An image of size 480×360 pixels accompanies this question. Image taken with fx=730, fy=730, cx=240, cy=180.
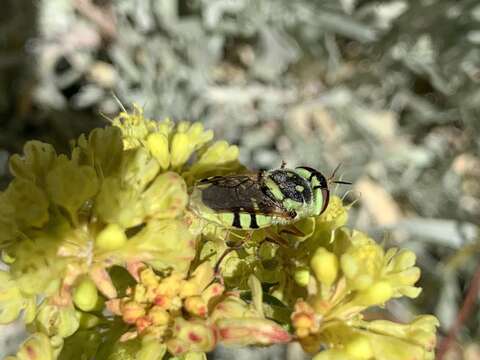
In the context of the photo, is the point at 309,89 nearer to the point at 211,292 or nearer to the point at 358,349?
the point at 211,292

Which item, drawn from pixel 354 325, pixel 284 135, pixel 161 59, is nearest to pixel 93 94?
pixel 161 59

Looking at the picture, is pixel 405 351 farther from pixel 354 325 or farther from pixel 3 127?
pixel 3 127

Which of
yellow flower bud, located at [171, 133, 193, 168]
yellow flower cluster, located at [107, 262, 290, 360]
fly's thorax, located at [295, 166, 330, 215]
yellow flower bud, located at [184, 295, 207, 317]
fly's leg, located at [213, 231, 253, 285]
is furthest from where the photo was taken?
yellow flower bud, located at [171, 133, 193, 168]

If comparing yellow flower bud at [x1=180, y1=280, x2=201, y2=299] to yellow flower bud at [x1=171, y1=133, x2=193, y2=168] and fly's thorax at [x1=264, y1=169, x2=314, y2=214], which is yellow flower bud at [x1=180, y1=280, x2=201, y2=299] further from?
yellow flower bud at [x1=171, y1=133, x2=193, y2=168]

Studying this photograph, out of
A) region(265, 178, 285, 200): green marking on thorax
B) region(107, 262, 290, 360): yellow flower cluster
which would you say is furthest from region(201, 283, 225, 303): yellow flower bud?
region(265, 178, 285, 200): green marking on thorax

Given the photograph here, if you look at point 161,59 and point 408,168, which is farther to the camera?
point 408,168

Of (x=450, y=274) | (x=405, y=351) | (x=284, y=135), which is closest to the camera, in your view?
(x=405, y=351)

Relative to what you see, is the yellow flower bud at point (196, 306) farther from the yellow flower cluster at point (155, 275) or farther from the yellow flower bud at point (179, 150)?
the yellow flower bud at point (179, 150)
